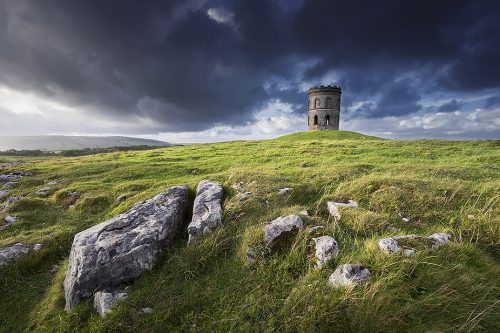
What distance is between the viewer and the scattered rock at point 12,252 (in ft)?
26.4

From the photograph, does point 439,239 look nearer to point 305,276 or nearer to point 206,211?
point 305,276

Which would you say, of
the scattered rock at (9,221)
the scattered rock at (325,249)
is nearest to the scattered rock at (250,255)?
the scattered rock at (325,249)

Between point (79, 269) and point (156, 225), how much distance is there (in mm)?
1916

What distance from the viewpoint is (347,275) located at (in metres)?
4.97

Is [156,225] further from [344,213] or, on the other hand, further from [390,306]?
[390,306]

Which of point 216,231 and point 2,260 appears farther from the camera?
point 2,260

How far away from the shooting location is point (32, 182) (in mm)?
19766

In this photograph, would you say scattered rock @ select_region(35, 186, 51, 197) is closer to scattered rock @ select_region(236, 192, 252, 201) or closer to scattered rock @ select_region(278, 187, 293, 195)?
scattered rock @ select_region(236, 192, 252, 201)

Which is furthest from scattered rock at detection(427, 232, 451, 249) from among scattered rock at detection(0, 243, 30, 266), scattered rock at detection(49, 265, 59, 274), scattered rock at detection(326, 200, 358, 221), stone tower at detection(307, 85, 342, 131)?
stone tower at detection(307, 85, 342, 131)

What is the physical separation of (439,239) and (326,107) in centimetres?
7074

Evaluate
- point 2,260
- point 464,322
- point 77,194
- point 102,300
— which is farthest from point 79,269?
point 77,194

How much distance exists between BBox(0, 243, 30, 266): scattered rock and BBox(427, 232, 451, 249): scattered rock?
35.6 feet

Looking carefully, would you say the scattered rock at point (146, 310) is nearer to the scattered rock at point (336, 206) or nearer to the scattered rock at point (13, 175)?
the scattered rock at point (336, 206)

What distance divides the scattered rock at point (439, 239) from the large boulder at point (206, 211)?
195 inches
